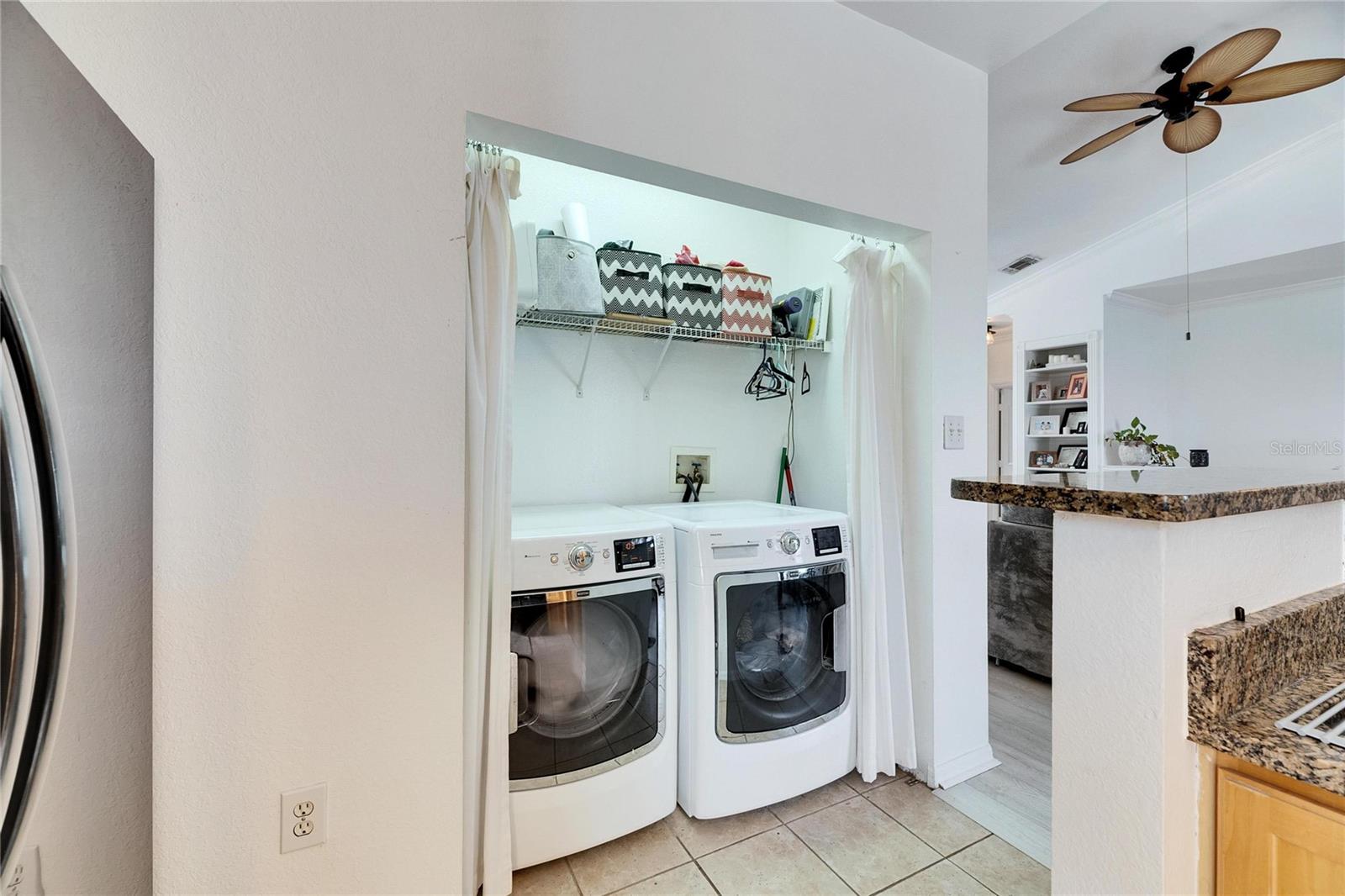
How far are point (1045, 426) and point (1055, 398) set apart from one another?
28 cm

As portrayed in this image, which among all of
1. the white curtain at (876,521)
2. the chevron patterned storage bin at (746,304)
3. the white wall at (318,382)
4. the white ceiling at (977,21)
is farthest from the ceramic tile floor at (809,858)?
the white ceiling at (977,21)

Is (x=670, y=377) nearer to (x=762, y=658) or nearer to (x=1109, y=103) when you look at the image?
(x=762, y=658)

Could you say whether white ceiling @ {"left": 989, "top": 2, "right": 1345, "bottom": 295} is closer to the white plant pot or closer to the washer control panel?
the white plant pot

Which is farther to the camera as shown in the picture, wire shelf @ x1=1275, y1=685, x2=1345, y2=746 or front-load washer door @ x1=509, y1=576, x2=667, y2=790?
front-load washer door @ x1=509, y1=576, x2=667, y2=790

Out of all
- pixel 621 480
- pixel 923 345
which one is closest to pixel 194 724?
pixel 621 480

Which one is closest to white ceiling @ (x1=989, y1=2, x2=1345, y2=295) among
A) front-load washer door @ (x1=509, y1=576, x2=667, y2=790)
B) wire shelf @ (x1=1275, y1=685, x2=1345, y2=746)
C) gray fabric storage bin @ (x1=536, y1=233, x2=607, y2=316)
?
gray fabric storage bin @ (x1=536, y1=233, x2=607, y2=316)

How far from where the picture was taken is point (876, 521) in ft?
6.78

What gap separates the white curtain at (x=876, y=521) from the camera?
6.75 feet

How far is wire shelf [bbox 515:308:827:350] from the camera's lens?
1.97 m

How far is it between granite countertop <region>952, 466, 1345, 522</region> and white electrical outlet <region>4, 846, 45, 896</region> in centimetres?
126

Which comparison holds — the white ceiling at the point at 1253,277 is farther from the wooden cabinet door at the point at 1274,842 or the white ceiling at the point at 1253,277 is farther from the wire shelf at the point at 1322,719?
the wooden cabinet door at the point at 1274,842

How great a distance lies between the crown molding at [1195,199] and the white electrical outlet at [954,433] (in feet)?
3.69

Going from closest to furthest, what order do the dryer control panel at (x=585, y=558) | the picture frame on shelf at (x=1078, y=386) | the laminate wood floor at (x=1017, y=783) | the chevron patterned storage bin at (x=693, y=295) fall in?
1. the dryer control panel at (x=585, y=558)
2. the laminate wood floor at (x=1017, y=783)
3. the chevron patterned storage bin at (x=693, y=295)
4. the picture frame on shelf at (x=1078, y=386)

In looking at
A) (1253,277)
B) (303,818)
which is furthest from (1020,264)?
(303,818)
